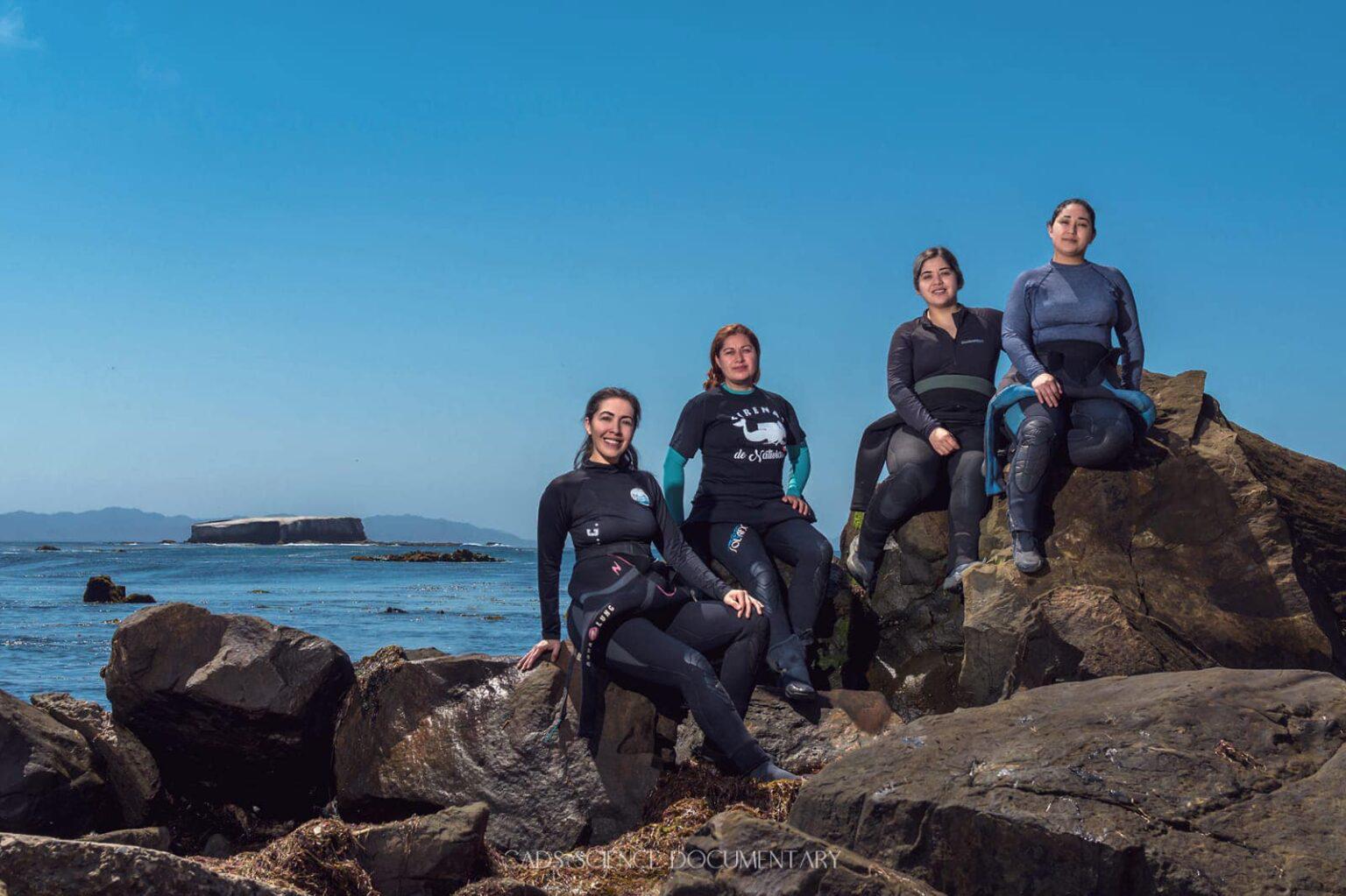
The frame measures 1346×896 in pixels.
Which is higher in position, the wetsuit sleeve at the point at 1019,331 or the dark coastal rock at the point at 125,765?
the wetsuit sleeve at the point at 1019,331

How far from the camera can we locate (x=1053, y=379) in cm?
739

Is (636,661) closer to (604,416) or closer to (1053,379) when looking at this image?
(604,416)

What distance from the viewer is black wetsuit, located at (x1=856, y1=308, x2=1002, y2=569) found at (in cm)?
802

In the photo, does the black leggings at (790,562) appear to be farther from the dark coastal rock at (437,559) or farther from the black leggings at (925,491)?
the dark coastal rock at (437,559)

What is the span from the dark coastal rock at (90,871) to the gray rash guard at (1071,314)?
18.6 feet

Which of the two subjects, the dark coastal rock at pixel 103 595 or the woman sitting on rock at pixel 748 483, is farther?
the dark coastal rock at pixel 103 595

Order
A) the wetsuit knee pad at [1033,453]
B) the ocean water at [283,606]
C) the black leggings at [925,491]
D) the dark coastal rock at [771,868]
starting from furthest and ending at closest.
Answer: the ocean water at [283,606]
the black leggings at [925,491]
the wetsuit knee pad at [1033,453]
the dark coastal rock at [771,868]

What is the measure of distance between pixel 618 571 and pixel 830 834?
229 cm

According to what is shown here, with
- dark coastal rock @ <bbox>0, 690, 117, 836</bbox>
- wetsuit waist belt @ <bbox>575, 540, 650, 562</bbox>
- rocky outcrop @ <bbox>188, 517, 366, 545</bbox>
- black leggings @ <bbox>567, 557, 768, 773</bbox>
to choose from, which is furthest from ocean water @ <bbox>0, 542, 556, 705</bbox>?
rocky outcrop @ <bbox>188, 517, 366, 545</bbox>

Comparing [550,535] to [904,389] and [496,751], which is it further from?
[904,389]

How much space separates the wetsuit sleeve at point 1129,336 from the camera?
7.53 m

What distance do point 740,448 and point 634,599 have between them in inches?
63.4

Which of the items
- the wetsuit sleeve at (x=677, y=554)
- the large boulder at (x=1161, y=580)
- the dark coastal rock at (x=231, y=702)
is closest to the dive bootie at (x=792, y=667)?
the wetsuit sleeve at (x=677, y=554)

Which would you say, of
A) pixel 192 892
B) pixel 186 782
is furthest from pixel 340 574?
pixel 192 892
